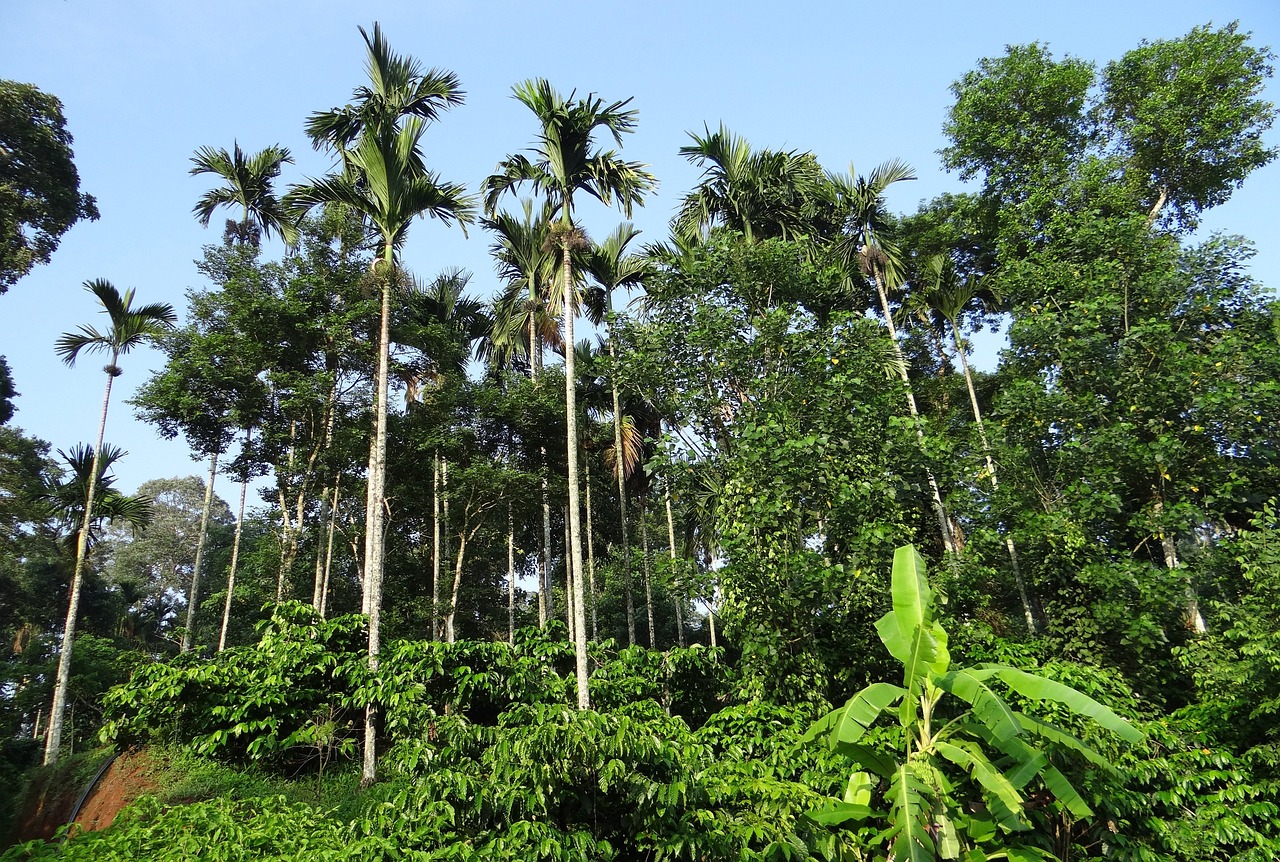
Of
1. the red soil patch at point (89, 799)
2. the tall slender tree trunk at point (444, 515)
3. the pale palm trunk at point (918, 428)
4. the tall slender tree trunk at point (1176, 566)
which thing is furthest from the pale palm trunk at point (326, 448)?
the tall slender tree trunk at point (1176, 566)

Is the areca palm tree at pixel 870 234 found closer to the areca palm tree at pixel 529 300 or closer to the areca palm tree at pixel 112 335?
the areca palm tree at pixel 529 300

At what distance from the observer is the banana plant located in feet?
19.8

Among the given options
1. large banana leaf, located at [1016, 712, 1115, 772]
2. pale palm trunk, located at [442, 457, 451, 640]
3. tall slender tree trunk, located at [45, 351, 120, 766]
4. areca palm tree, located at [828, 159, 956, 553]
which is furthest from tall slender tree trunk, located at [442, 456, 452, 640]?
large banana leaf, located at [1016, 712, 1115, 772]

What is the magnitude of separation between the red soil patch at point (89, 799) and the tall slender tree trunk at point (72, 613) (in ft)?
6.14

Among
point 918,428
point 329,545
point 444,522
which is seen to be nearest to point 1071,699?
point 918,428

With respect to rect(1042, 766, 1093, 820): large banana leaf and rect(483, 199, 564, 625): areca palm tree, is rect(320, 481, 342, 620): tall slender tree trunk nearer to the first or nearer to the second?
rect(483, 199, 564, 625): areca palm tree

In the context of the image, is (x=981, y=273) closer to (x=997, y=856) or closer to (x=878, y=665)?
(x=878, y=665)

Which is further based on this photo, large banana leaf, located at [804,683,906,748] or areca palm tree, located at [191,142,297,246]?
areca palm tree, located at [191,142,297,246]

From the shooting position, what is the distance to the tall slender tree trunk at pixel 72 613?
13305mm

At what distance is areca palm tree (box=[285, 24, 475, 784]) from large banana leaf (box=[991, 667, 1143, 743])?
375 inches

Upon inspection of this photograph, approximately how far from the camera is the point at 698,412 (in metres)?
11.8

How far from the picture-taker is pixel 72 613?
1414 centimetres

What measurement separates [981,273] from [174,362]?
19.6 meters

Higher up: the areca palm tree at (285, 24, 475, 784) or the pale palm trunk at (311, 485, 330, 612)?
the areca palm tree at (285, 24, 475, 784)
